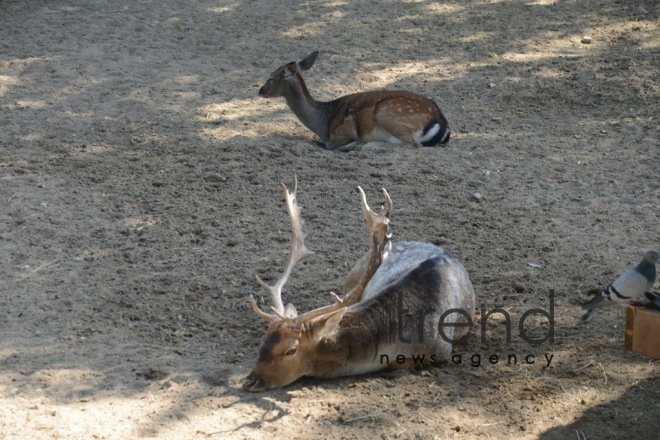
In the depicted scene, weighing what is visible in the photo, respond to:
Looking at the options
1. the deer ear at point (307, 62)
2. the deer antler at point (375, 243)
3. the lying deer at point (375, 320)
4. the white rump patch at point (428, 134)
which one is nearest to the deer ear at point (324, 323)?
the lying deer at point (375, 320)

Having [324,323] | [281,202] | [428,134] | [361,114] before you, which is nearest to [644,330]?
[324,323]

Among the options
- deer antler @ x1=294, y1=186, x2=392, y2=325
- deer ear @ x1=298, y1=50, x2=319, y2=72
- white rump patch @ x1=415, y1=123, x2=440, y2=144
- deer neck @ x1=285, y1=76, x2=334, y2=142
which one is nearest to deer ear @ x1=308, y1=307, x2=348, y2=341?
deer antler @ x1=294, y1=186, x2=392, y2=325

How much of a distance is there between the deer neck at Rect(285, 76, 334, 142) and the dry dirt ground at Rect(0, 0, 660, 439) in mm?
190

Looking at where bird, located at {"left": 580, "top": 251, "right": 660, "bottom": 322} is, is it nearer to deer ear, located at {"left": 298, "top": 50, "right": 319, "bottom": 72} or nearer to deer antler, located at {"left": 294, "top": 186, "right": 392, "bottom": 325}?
deer antler, located at {"left": 294, "top": 186, "right": 392, "bottom": 325}

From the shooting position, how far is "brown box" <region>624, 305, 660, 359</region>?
519 centimetres

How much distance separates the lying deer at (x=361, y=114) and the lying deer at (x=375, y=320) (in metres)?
3.08

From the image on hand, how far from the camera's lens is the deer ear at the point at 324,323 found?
5.09 m

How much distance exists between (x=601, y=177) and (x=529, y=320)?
2685mm

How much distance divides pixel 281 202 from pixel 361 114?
6.31 feet

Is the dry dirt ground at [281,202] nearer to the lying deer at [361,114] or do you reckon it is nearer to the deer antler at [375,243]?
the lying deer at [361,114]

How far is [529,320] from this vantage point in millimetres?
6008

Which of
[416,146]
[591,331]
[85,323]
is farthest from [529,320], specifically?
[416,146]

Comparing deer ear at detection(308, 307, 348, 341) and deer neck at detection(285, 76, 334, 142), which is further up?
deer ear at detection(308, 307, 348, 341)

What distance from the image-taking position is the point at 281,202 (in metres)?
7.74
